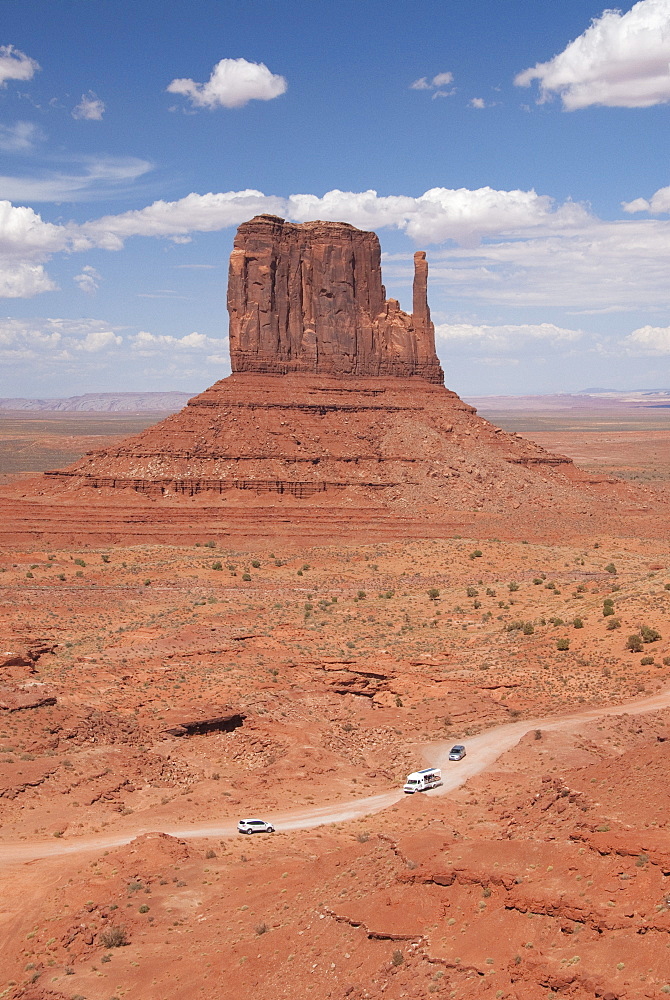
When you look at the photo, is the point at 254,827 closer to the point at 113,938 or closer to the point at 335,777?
the point at 335,777

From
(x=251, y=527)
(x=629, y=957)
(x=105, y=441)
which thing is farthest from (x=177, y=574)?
(x=105, y=441)

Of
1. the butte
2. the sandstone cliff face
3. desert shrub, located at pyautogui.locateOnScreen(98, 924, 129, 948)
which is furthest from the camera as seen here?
the sandstone cliff face

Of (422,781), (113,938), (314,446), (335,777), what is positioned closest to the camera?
(113,938)

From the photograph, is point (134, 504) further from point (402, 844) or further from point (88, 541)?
point (402, 844)

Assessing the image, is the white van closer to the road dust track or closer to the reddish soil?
the road dust track

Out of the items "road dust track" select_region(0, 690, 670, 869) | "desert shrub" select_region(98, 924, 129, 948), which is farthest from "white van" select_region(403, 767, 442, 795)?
"desert shrub" select_region(98, 924, 129, 948)

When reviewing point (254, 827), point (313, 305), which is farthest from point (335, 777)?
point (313, 305)

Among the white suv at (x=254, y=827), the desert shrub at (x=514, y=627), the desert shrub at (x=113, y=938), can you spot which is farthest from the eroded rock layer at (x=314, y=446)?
the desert shrub at (x=113, y=938)
